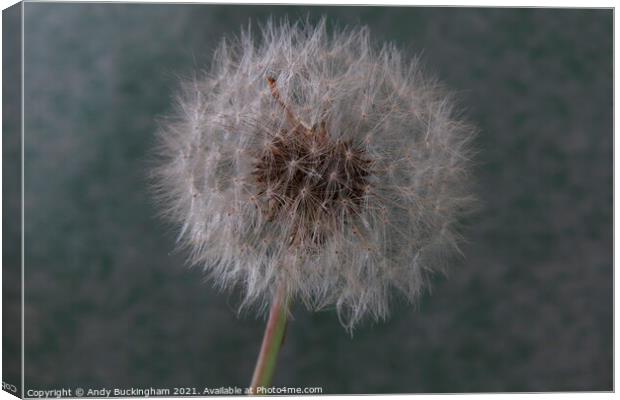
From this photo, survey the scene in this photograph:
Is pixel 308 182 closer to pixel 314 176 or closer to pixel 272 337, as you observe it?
pixel 314 176

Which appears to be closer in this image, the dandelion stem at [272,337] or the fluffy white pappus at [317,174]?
the fluffy white pappus at [317,174]

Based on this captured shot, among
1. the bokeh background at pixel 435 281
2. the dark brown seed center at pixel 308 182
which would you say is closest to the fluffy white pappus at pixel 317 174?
the dark brown seed center at pixel 308 182

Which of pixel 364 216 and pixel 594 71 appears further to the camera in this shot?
pixel 594 71

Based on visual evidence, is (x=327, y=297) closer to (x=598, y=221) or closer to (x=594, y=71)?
(x=598, y=221)

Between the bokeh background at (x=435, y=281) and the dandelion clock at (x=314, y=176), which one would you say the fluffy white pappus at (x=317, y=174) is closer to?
the dandelion clock at (x=314, y=176)

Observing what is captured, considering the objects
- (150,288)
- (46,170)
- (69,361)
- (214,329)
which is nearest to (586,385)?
(214,329)

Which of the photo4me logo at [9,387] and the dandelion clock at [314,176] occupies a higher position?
the dandelion clock at [314,176]

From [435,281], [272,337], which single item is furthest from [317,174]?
[435,281]

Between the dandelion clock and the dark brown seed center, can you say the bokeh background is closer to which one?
the dandelion clock
